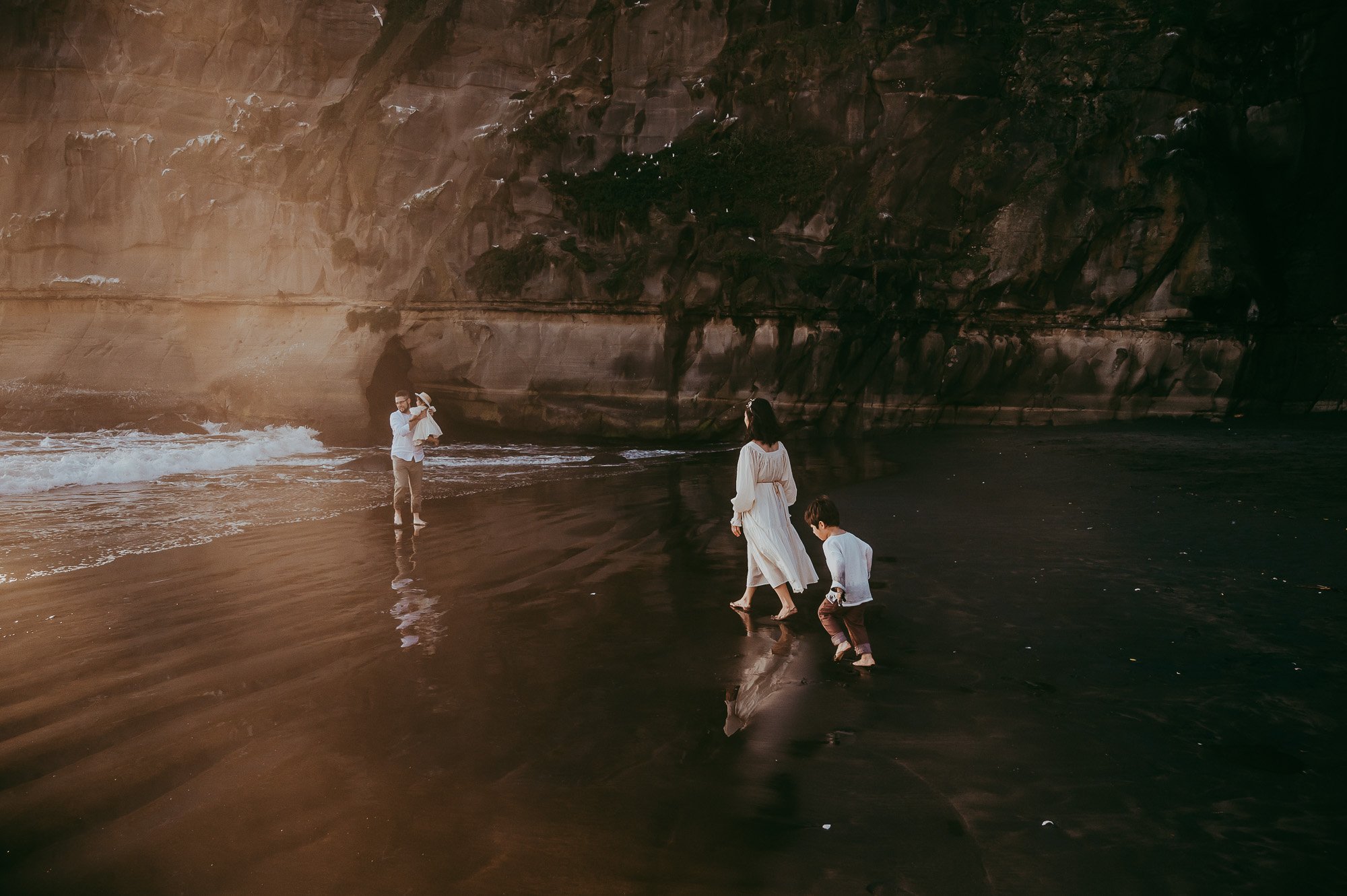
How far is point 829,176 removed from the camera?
21578mm

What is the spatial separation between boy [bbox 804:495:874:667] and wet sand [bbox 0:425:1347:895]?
22cm

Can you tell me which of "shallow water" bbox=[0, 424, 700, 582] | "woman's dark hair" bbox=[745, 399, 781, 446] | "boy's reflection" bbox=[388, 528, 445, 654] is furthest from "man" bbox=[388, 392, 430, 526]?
"woman's dark hair" bbox=[745, 399, 781, 446]

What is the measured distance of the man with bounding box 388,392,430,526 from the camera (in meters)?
10.8

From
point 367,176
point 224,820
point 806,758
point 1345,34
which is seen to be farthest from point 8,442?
point 1345,34

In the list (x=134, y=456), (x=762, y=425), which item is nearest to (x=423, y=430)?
(x=762, y=425)

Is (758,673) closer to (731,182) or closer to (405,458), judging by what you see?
(405,458)

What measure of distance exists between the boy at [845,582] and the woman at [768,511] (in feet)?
3.01

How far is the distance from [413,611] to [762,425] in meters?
3.28

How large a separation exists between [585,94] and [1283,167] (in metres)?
17.7

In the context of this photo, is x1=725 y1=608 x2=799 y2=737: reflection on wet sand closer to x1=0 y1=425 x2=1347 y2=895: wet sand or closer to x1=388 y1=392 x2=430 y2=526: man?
x1=0 y1=425 x2=1347 y2=895: wet sand

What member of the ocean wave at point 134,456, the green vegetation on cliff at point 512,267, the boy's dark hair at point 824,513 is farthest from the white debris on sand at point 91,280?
the boy's dark hair at point 824,513

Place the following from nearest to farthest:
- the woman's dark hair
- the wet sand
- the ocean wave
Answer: the wet sand → the woman's dark hair → the ocean wave

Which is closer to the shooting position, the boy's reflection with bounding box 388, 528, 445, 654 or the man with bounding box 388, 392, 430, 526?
the boy's reflection with bounding box 388, 528, 445, 654

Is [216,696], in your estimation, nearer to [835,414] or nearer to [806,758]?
[806,758]
